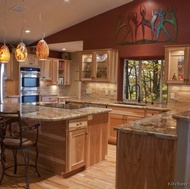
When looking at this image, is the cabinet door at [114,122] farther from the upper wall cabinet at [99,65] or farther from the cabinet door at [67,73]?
the cabinet door at [67,73]

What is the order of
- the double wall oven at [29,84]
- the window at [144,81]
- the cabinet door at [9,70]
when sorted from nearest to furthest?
1. the window at [144,81]
2. the cabinet door at [9,70]
3. the double wall oven at [29,84]

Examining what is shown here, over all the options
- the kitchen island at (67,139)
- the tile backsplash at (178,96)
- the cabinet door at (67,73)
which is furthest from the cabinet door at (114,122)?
the cabinet door at (67,73)

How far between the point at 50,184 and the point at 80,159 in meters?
0.61

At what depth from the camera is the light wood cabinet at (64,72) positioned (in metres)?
8.65

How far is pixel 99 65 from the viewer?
5.77m

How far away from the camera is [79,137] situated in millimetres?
3467

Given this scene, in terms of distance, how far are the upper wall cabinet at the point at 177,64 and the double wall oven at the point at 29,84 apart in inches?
171

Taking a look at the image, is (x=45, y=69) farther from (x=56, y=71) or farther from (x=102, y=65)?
(x=102, y=65)

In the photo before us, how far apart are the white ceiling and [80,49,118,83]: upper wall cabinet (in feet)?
3.44

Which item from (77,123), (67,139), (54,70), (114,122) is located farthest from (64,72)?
(67,139)

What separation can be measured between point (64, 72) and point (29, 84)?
1.84 meters

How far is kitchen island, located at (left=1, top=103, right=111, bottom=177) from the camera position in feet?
10.7

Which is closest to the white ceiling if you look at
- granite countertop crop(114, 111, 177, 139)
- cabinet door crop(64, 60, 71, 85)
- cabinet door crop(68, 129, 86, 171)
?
cabinet door crop(64, 60, 71, 85)

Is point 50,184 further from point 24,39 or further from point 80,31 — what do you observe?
point 24,39
